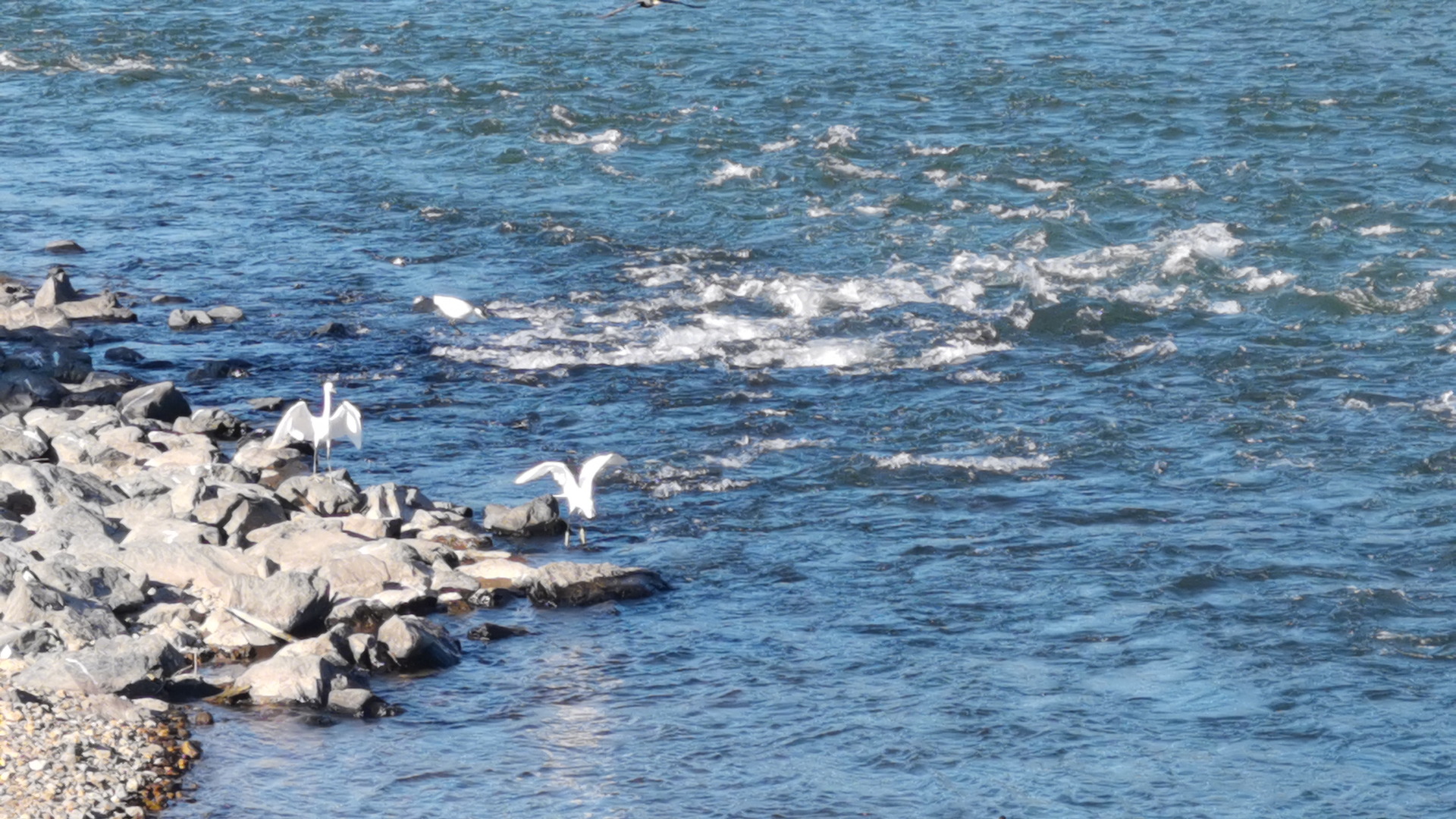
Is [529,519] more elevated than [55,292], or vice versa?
[55,292]

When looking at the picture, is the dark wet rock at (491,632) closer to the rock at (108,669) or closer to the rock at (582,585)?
the rock at (582,585)

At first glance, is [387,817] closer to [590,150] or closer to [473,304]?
[473,304]

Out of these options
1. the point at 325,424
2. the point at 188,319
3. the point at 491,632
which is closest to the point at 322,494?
the point at 325,424

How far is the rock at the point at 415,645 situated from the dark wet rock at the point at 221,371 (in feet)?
24.1

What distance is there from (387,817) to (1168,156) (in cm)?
1799

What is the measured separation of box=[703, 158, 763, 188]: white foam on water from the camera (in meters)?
26.2

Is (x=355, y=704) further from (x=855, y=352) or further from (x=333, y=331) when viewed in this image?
(x=333, y=331)

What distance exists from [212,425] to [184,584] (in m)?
3.92

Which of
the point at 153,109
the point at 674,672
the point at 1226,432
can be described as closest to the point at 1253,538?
the point at 1226,432

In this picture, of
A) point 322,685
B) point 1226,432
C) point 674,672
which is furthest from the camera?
point 1226,432

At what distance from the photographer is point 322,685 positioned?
1222cm

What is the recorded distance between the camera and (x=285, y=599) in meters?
13.1

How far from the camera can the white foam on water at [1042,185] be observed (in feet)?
81.8

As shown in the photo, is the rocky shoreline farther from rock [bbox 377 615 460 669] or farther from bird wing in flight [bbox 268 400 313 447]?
bird wing in flight [bbox 268 400 313 447]
